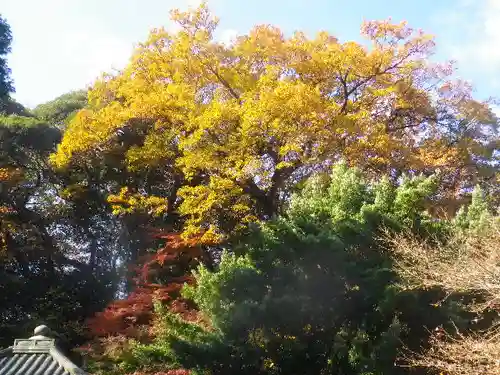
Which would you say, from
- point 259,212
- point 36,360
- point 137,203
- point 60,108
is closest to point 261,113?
point 259,212

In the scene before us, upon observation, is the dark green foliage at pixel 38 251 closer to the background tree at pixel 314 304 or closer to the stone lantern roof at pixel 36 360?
the stone lantern roof at pixel 36 360

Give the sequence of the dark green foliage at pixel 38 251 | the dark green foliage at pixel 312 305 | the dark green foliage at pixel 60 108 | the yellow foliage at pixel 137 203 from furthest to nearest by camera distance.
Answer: the dark green foliage at pixel 60 108
the dark green foliage at pixel 38 251
the yellow foliage at pixel 137 203
the dark green foliage at pixel 312 305

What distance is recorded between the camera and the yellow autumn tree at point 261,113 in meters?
13.3

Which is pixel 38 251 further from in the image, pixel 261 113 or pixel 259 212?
pixel 261 113

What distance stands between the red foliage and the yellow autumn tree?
88 cm

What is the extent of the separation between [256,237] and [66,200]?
10.2 m

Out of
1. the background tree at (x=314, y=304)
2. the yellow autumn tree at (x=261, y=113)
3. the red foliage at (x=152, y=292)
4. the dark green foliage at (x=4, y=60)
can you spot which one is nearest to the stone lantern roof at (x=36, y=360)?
the background tree at (x=314, y=304)

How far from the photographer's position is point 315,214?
10453mm

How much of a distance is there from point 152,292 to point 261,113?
506 cm

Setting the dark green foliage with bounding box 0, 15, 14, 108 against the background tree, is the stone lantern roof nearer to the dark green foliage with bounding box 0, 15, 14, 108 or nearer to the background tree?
the background tree

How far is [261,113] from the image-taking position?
12930 mm

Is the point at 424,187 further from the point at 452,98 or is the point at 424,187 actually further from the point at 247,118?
the point at 452,98

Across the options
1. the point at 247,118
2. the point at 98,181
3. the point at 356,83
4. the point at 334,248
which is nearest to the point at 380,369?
the point at 334,248

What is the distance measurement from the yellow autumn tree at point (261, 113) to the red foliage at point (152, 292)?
0.88 metres
